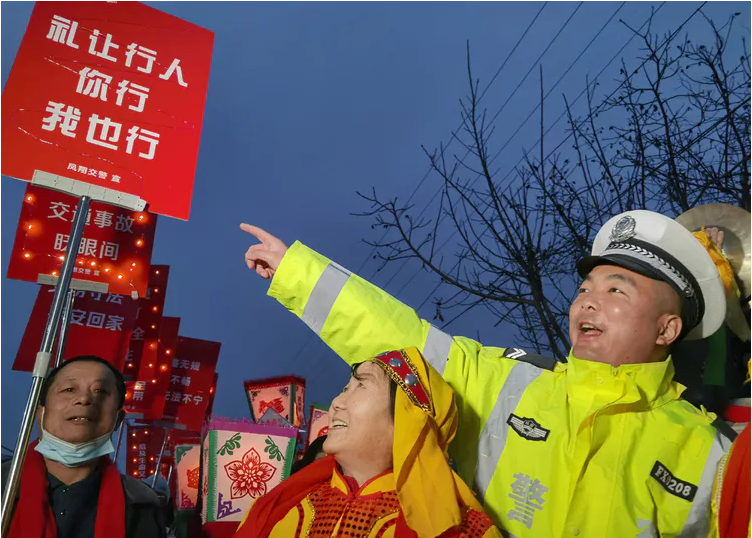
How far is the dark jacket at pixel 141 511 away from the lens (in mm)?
3377

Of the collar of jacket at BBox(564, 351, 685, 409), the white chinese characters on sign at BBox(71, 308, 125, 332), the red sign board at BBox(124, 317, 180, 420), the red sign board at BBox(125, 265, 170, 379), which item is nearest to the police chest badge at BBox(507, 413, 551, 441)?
the collar of jacket at BBox(564, 351, 685, 409)

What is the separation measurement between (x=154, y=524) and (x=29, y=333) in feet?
14.6

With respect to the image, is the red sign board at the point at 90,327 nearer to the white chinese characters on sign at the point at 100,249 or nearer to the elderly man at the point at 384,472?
the white chinese characters on sign at the point at 100,249

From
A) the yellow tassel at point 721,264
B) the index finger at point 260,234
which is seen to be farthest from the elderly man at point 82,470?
the yellow tassel at point 721,264

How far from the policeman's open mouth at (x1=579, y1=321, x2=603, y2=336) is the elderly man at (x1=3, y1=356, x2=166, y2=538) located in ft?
8.52

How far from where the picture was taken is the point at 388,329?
263cm

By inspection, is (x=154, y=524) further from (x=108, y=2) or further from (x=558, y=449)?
(x=108, y=2)

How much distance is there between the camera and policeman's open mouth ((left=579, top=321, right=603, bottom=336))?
2.51 metres

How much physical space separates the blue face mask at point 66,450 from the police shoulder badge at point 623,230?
2.96 m

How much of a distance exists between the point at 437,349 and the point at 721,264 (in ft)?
4.40

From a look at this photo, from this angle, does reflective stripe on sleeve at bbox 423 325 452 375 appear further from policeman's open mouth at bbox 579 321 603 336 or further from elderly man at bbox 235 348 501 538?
policeman's open mouth at bbox 579 321 603 336

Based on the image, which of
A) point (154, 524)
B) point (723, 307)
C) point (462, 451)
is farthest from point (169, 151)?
point (723, 307)

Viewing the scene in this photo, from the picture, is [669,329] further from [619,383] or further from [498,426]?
[498,426]

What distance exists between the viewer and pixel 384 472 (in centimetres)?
239
